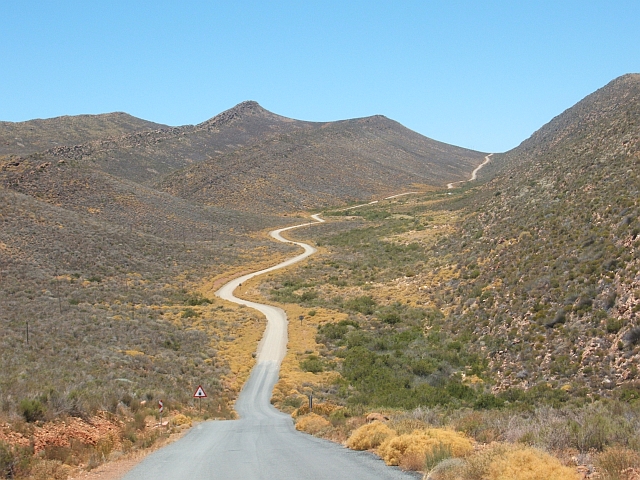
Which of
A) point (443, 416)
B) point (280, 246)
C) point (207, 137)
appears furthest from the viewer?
point (207, 137)

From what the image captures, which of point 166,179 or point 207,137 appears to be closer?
point 166,179

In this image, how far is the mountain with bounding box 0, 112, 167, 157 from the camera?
432 feet

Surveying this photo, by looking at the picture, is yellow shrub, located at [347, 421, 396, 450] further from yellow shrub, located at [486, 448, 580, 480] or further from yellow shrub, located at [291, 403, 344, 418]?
yellow shrub, located at [291, 403, 344, 418]

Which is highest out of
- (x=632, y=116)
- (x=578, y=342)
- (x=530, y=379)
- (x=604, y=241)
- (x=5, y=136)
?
(x=5, y=136)

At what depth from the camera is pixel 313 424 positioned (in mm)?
15836

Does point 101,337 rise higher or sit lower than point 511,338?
lower

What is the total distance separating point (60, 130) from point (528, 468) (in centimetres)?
17433

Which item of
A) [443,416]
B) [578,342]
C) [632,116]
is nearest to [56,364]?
[443,416]

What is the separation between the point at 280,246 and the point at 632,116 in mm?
41576

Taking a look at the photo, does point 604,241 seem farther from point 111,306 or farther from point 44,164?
point 44,164

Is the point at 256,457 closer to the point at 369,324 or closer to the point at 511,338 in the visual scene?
the point at 511,338

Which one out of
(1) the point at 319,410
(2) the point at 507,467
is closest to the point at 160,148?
(1) the point at 319,410

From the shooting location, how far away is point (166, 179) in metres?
117

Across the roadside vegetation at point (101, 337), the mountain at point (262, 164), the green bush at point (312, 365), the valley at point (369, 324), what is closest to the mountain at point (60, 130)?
the mountain at point (262, 164)
